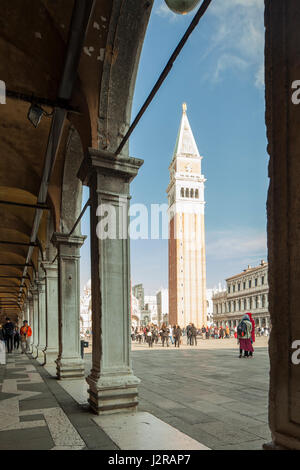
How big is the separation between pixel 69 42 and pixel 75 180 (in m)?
3.51

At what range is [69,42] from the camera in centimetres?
474

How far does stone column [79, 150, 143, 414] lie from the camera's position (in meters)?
4.47

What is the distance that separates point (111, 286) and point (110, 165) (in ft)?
4.99

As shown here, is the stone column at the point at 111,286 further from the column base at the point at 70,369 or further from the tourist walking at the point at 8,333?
the tourist walking at the point at 8,333

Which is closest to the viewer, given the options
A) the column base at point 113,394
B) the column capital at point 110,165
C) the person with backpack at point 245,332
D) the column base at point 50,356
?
the column base at point 113,394

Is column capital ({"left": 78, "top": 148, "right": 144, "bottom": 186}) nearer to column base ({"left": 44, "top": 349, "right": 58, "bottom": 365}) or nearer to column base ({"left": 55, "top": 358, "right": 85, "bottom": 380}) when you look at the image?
column base ({"left": 55, "top": 358, "right": 85, "bottom": 380})

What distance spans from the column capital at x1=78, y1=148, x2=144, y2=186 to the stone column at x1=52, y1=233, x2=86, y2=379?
3097mm

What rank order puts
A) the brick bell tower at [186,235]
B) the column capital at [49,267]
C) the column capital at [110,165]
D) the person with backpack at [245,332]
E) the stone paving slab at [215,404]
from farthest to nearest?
the brick bell tower at [186,235] → the person with backpack at [245,332] → the column capital at [49,267] → the column capital at [110,165] → the stone paving slab at [215,404]

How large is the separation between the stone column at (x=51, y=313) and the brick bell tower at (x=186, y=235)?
163ft

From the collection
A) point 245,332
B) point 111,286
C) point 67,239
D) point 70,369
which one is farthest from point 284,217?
point 245,332

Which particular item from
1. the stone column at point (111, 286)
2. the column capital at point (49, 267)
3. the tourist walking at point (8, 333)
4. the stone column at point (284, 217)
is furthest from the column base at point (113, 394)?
the tourist walking at point (8, 333)

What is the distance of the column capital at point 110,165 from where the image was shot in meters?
4.76

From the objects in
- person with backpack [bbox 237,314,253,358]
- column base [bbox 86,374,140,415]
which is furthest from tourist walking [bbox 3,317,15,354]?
column base [bbox 86,374,140,415]
